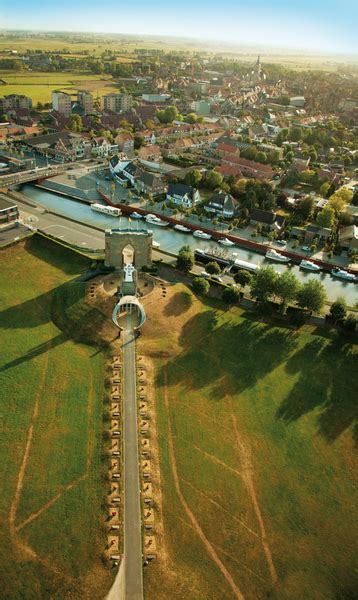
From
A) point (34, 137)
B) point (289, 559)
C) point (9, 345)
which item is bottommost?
point (289, 559)

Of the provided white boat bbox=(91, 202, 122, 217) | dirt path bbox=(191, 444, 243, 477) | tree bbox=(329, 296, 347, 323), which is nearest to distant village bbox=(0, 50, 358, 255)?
white boat bbox=(91, 202, 122, 217)

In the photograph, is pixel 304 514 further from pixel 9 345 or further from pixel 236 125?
pixel 236 125

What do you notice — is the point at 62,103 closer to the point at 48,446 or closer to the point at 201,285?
the point at 201,285

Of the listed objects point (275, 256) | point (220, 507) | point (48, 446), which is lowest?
point (220, 507)

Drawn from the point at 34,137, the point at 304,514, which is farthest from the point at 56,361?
the point at 34,137

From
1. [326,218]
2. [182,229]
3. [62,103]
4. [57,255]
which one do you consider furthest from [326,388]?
[62,103]

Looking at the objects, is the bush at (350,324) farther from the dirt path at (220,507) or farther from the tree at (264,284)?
the dirt path at (220,507)

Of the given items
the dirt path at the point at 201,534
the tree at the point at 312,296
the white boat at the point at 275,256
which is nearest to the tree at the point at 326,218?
the white boat at the point at 275,256
